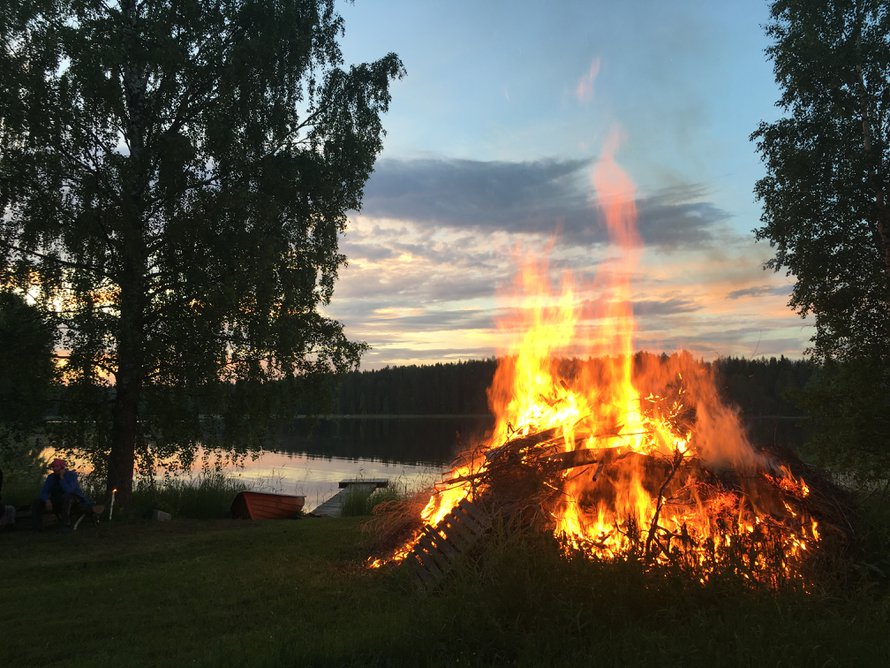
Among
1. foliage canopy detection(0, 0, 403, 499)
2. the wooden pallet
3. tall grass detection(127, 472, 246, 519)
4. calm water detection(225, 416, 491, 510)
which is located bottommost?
calm water detection(225, 416, 491, 510)

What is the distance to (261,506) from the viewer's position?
1477 cm

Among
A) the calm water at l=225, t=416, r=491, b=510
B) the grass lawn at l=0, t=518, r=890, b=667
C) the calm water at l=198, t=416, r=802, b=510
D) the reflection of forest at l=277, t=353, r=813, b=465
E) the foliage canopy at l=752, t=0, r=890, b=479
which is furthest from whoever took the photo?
the reflection of forest at l=277, t=353, r=813, b=465

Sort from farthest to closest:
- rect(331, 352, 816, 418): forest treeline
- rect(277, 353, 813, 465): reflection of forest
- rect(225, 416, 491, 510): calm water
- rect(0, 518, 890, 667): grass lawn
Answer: rect(331, 352, 816, 418): forest treeline
rect(277, 353, 813, 465): reflection of forest
rect(225, 416, 491, 510): calm water
rect(0, 518, 890, 667): grass lawn

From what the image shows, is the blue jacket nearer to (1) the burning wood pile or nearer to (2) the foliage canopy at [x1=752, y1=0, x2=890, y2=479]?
(1) the burning wood pile

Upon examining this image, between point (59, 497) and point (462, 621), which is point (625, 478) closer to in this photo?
point (462, 621)

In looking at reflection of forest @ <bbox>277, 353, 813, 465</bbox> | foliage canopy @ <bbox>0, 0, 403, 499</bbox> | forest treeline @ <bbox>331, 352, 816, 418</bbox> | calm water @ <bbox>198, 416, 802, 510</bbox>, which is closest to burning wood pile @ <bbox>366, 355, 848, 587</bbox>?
calm water @ <bbox>198, 416, 802, 510</bbox>

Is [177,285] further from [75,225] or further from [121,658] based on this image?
[121,658]

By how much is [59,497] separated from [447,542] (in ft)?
28.5

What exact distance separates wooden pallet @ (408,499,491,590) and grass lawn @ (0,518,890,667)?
0.28m

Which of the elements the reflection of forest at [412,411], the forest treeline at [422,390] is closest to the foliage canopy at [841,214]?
the reflection of forest at [412,411]

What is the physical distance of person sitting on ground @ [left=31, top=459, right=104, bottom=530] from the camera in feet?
39.1

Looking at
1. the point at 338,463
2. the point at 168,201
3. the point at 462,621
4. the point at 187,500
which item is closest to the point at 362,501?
the point at 187,500

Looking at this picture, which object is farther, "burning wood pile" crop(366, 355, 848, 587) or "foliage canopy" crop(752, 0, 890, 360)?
"foliage canopy" crop(752, 0, 890, 360)

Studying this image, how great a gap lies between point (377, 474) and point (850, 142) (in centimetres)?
2401
